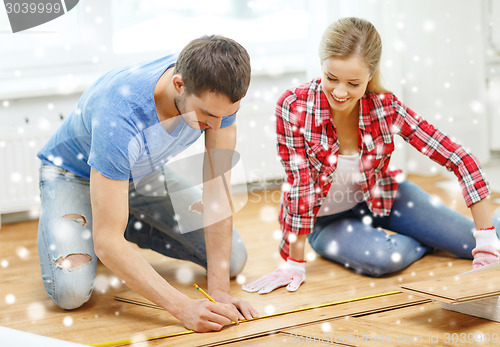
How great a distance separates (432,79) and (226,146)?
185 centimetres

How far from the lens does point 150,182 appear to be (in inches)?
66.6

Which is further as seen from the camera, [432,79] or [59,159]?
[432,79]

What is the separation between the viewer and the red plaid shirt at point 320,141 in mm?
1607

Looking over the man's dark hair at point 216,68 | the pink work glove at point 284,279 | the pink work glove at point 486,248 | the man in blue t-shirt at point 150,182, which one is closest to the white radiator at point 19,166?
the man in blue t-shirt at point 150,182

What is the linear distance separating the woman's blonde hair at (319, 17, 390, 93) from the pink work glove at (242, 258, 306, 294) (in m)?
0.55

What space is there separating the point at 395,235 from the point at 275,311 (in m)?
0.51

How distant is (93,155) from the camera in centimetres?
125

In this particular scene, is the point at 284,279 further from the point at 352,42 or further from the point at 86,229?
the point at 352,42

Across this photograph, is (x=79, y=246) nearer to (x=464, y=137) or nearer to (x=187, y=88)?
(x=187, y=88)

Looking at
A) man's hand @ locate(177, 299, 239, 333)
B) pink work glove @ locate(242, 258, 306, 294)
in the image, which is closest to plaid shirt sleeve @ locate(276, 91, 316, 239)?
pink work glove @ locate(242, 258, 306, 294)

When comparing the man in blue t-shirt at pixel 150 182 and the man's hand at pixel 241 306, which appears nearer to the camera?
the man in blue t-shirt at pixel 150 182

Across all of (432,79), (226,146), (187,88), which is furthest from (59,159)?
(432,79)

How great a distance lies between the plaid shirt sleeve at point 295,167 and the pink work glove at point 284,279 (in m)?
0.10

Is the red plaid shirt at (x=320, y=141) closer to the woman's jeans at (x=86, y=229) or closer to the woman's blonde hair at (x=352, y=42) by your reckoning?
the woman's blonde hair at (x=352, y=42)
